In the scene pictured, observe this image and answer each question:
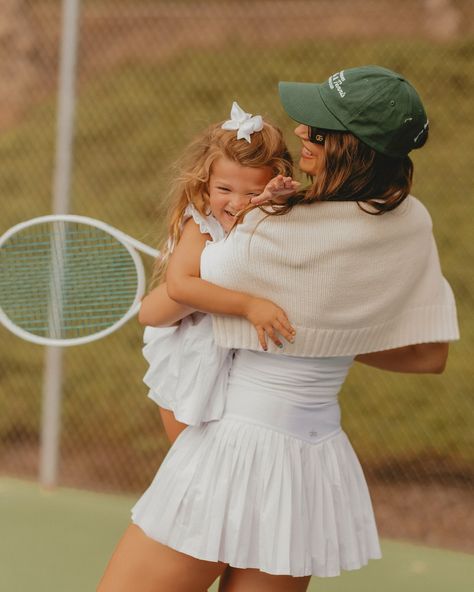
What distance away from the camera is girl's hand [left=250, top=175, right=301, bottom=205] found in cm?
163

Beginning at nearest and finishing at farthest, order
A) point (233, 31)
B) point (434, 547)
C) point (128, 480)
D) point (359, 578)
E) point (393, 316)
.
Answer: point (393, 316), point (359, 578), point (434, 547), point (128, 480), point (233, 31)

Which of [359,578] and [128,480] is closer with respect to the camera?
[359,578]

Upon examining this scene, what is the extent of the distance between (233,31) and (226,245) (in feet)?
13.6

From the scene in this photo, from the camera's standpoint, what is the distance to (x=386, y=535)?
13.0 ft

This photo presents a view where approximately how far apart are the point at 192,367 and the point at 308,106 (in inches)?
19.3

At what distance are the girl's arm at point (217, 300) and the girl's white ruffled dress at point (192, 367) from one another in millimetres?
84

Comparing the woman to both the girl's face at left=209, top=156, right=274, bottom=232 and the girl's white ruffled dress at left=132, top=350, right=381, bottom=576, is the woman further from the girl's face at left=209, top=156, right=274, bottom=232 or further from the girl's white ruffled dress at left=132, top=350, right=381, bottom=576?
the girl's face at left=209, top=156, right=274, bottom=232

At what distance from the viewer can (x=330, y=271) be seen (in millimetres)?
1659

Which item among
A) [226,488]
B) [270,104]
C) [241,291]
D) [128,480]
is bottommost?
[128,480]

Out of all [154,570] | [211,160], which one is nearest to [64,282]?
[211,160]

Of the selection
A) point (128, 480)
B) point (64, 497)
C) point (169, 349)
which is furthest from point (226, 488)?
point (128, 480)

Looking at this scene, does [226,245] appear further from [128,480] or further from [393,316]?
[128,480]

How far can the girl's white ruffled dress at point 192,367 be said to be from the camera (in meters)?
1.79

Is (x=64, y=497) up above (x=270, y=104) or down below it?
below
